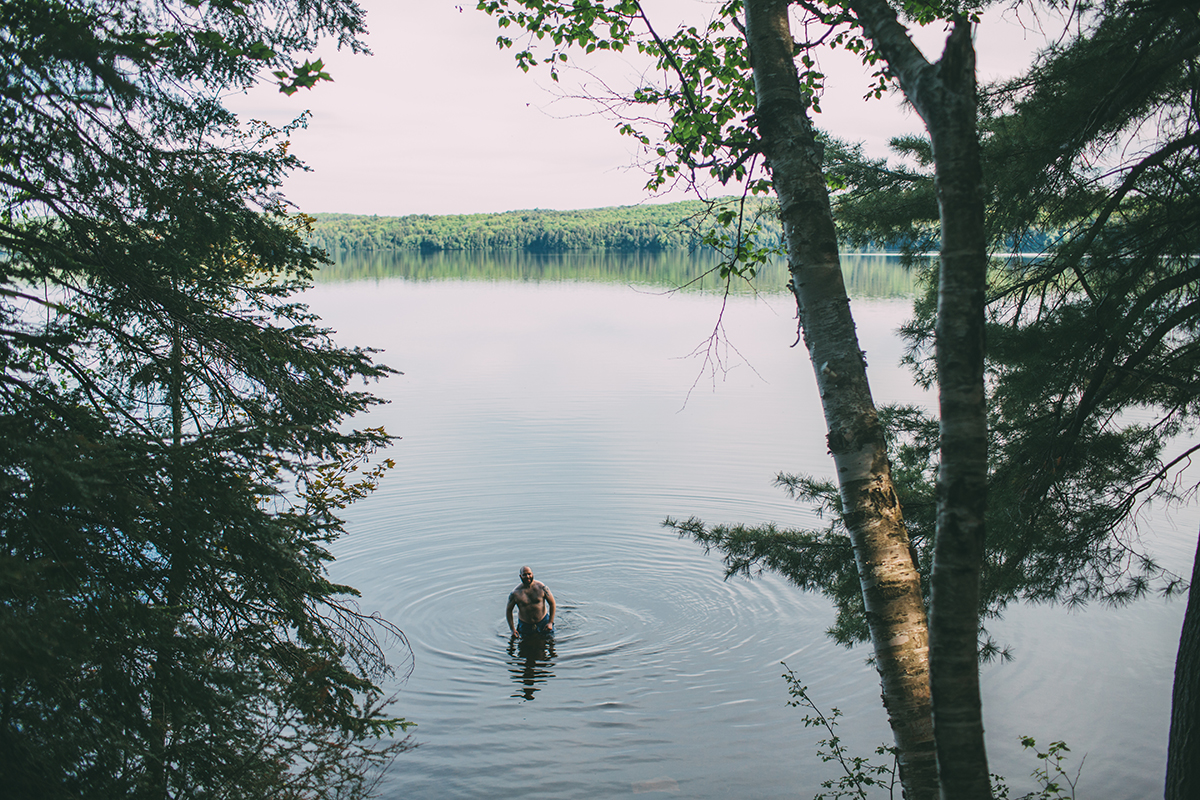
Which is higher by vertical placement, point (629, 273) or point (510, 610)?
point (629, 273)

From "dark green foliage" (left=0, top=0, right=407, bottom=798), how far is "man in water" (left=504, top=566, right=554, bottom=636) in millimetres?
5020

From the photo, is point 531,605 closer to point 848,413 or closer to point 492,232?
point 848,413

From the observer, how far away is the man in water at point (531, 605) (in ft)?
34.1

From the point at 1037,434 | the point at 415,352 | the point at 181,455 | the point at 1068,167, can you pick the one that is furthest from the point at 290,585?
the point at 415,352

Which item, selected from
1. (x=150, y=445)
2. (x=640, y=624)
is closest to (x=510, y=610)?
(x=640, y=624)

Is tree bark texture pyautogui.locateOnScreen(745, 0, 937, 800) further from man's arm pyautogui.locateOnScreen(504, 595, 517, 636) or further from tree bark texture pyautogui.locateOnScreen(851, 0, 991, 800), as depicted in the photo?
man's arm pyautogui.locateOnScreen(504, 595, 517, 636)

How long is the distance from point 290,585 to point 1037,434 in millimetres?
5050

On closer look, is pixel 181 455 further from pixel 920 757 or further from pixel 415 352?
pixel 415 352

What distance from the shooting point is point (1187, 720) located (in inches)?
183

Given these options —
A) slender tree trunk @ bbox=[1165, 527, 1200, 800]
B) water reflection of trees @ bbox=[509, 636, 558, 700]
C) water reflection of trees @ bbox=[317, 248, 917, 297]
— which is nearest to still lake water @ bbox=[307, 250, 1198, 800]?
water reflection of trees @ bbox=[509, 636, 558, 700]

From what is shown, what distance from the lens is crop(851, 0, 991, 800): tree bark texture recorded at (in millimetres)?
2693

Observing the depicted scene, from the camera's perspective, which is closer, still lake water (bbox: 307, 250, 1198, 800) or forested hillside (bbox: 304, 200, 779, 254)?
still lake water (bbox: 307, 250, 1198, 800)

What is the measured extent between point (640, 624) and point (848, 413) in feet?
27.3

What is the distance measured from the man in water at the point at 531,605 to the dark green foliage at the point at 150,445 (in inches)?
198
